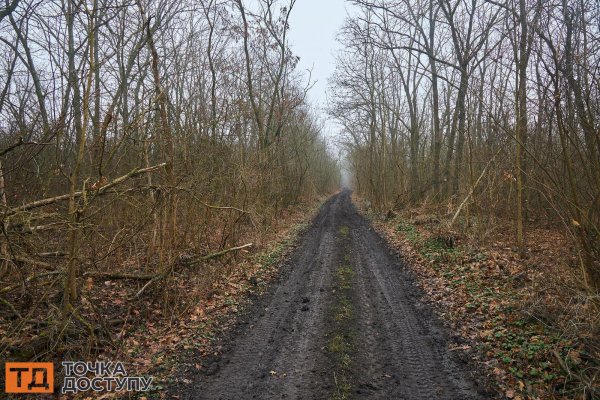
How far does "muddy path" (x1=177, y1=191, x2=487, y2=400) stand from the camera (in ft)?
13.7

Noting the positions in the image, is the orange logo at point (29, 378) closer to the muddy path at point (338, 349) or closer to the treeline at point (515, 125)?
the muddy path at point (338, 349)

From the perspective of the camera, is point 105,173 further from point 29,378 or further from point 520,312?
point 520,312

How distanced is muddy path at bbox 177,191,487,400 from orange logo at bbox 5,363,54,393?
5.31 ft

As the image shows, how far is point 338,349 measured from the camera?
5.04 meters

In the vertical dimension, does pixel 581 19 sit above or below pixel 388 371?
above

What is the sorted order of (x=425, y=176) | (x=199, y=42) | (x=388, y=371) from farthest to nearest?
1. (x=425, y=176)
2. (x=199, y=42)
3. (x=388, y=371)

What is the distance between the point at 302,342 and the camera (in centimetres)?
536

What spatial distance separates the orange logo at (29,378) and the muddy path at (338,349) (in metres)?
1.62

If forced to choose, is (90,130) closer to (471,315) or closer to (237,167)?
(237,167)

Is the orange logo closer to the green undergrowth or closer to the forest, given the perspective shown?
the forest

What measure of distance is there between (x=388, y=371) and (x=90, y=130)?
16.9 feet

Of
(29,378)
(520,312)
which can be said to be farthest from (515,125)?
(29,378)

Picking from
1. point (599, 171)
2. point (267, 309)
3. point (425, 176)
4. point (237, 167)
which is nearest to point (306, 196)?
point (425, 176)

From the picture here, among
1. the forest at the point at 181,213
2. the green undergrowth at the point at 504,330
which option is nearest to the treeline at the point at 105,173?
the forest at the point at 181,213
